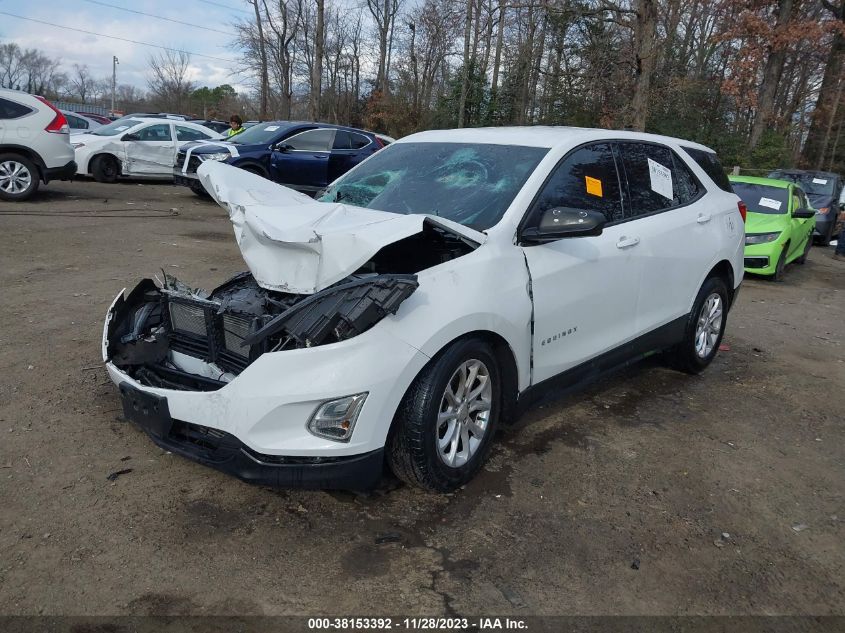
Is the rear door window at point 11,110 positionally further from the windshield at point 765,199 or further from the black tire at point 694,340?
the windshield at point 765,199

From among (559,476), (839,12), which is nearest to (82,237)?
(559,476)

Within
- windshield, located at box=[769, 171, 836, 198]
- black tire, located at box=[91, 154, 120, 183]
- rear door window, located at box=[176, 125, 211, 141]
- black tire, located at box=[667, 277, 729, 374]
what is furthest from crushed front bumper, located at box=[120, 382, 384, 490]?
windshield, located at box=[769, 171, 836, 198]

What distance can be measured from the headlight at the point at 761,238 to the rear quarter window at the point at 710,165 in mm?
5063

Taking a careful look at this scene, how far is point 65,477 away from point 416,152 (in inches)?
109

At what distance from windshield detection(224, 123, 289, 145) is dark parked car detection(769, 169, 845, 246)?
11.5m

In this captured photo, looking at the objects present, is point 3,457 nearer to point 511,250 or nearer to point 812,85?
point 511,250

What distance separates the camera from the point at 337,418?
2.81 meters

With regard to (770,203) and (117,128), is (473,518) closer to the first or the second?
(770,203)

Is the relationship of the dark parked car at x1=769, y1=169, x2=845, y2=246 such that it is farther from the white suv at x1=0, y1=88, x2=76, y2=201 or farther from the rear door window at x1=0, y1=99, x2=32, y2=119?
the rear door window at x1=0, y1=99, x2=32, y2=119

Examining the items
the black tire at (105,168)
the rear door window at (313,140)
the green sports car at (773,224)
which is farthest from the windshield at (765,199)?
the black tire at (105,168)

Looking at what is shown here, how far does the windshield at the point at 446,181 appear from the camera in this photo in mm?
3727

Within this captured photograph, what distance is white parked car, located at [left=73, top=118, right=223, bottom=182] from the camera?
585 inches

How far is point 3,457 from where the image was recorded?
3475 mm

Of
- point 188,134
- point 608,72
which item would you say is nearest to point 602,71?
point 608,72
